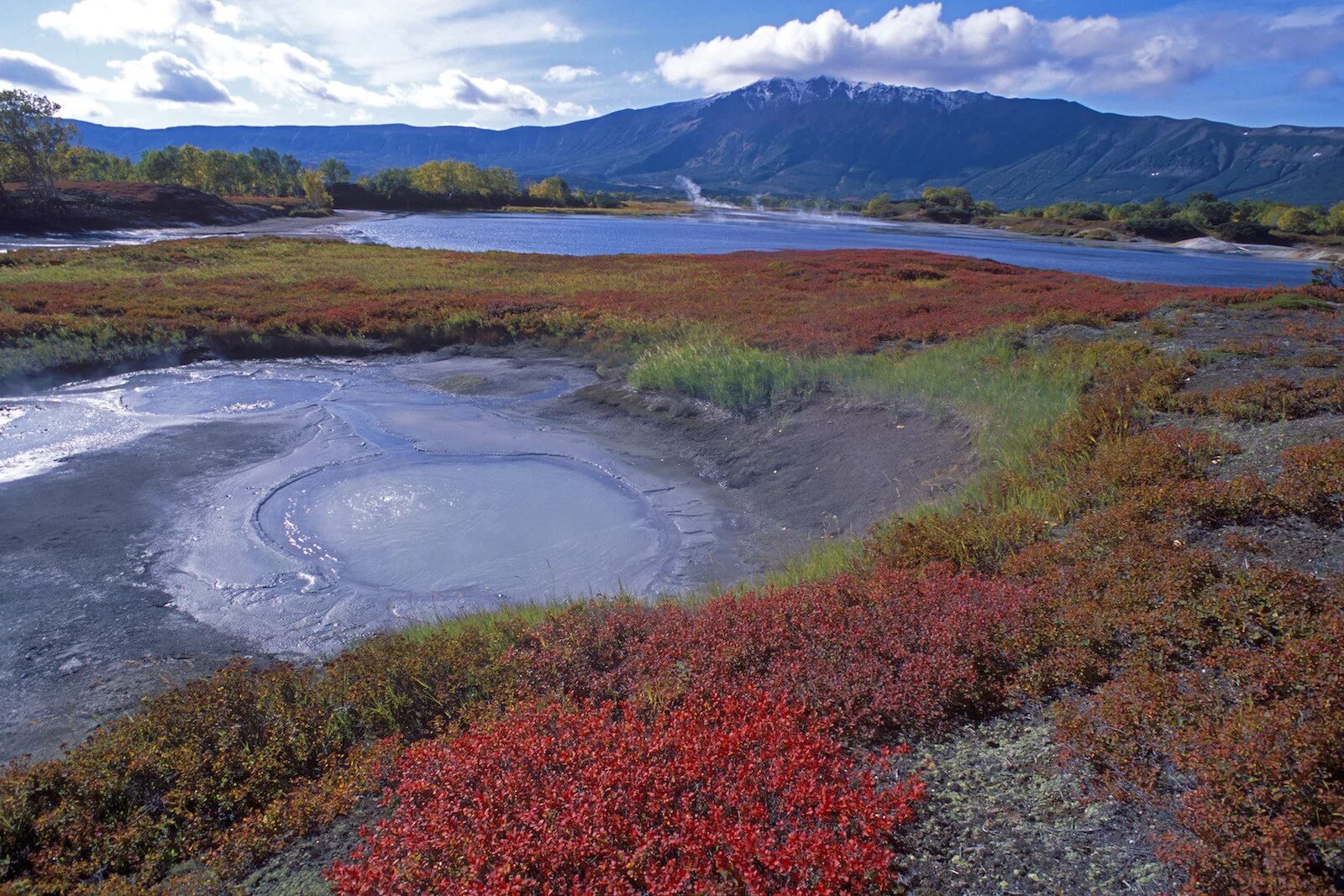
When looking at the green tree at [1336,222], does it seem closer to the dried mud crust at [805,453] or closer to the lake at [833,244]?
the lake at [833,244]

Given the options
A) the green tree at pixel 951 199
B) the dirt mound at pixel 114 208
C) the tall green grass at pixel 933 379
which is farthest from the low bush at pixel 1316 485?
the green tree at pixel 951 199

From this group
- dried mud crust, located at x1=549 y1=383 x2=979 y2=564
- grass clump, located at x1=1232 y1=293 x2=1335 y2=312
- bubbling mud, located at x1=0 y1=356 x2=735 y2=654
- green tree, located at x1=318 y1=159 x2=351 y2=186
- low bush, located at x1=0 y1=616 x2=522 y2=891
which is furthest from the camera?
green tree, located at x1=318 y1=159 x2=351 y2=186

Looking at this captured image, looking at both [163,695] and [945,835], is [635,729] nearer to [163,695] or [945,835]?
[945,835]

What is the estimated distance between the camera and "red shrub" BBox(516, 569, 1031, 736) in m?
5.09

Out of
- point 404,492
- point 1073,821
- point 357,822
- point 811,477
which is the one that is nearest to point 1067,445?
point 811,477

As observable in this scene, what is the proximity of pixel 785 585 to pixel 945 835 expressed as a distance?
4.36 meters

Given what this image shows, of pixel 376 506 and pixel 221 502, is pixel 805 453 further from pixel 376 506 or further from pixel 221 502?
pixel 221 502

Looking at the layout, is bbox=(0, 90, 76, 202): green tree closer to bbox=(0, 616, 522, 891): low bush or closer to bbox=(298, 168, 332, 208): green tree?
bbox=(298, 168, 332, 208): green tree

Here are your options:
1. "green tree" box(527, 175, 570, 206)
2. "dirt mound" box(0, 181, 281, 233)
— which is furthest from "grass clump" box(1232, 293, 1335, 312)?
"green tree" box(527, 175, 570, 206)

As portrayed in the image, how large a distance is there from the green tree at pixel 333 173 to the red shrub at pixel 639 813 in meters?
154

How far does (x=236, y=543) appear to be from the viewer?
36.0ft

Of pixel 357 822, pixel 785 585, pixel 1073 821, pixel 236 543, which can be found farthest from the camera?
pixel 236 543

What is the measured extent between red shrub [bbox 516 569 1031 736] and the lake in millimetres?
46079

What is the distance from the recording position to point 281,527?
11.5 metres
